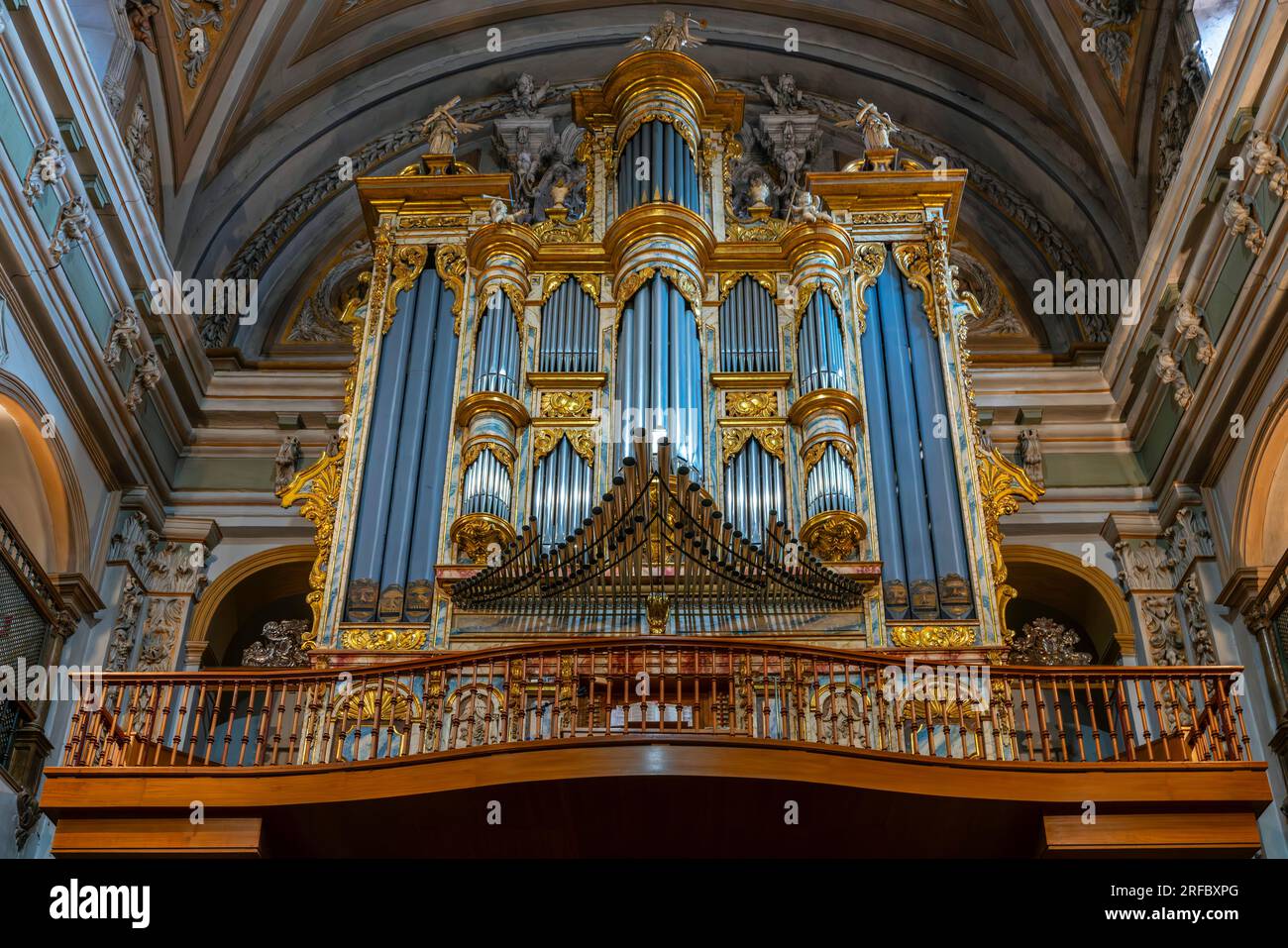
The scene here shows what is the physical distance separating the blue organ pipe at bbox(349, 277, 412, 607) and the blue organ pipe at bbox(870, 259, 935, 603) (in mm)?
3764

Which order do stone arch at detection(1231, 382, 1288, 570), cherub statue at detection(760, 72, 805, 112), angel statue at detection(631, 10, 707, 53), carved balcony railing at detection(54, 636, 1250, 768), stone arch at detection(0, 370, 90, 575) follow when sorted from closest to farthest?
carved balcony railing at detection(54, 636, 1250, 768)
stone arch at detection(0, 370, 90, 575)
stone arch at detection(1231, 382, 1288, 570)
angel statue at detection(631, 10, 707, 53)
cherub statue at detection(760, 72, 805, 112)

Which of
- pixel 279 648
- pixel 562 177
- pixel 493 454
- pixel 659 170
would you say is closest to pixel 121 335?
pixel 279 648

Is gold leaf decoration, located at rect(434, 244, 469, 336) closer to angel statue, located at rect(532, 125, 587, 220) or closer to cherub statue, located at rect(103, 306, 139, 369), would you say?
cherub statue, located at rect(103, 306, 139, 369)

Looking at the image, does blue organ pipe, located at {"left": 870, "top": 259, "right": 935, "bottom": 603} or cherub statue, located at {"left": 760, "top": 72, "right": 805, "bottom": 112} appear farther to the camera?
cherub statue, located at {"left": 760, "top": 72, "right": 805, "bottom": 112}

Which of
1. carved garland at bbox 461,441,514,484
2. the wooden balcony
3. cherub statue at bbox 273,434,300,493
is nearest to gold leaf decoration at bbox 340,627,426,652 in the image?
the wooden balcony

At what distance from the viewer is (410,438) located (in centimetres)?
1099

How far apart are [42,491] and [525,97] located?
7255mm

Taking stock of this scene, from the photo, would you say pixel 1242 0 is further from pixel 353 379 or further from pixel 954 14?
pixel 353 379

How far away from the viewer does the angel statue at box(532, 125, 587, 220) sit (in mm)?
15703

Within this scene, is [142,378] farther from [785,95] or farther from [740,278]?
[785,95]

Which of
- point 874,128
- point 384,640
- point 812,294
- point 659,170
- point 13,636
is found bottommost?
point 384,640

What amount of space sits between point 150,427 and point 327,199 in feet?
13.0

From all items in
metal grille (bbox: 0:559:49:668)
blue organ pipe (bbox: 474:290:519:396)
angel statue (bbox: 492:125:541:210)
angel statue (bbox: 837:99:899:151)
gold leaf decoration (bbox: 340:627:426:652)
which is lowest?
gold leaf decoration (bbox: 340:627:426:652)

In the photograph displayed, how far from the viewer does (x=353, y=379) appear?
1147cm
